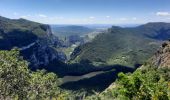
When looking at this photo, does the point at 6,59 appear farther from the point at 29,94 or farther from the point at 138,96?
the point at 138,96

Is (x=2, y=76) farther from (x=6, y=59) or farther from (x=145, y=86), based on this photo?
(x=145, y=86)

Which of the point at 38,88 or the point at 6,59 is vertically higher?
the point at 6,59

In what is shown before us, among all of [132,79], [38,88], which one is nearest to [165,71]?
[38,88]

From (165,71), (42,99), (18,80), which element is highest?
(18,80)

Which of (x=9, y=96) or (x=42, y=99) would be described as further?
(x=42, y=99)

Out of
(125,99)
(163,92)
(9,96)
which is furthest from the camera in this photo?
(9,96)

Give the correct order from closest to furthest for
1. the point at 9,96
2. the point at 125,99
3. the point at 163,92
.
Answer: the point at 163,92 < the point at 125,99 < the point at 9,96

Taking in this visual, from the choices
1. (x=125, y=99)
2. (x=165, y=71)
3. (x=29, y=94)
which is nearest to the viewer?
(x=125, y=99)

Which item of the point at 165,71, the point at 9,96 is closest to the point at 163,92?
the point at 9,96

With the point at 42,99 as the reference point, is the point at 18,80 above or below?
above
